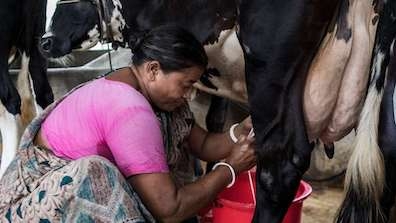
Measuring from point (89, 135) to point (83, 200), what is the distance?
196 mm

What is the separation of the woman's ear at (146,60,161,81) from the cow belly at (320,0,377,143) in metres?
0.54

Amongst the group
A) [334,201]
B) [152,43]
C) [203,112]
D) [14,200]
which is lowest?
[334,201]

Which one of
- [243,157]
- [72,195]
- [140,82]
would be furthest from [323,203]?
[72,195]

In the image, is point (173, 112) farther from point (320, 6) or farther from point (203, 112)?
point (203, 112)

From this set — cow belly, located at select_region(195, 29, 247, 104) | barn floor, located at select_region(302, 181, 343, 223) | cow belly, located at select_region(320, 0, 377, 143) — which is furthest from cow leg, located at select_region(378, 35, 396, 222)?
barn floor, located at select_region(302, 181, 343, 223)

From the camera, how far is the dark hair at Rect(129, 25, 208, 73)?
1.79m

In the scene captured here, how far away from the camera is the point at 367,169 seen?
5.67 feet

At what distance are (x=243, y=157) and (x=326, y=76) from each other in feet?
1.19

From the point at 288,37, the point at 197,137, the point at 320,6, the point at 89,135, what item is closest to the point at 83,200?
the point at 89,135

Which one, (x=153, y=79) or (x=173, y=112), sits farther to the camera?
(x=173, y=112)

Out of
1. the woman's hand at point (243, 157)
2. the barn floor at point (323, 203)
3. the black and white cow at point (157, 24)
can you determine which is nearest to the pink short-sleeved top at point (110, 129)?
the woman's hand at point (243, 157)

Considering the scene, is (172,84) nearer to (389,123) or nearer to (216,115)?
(389,123)

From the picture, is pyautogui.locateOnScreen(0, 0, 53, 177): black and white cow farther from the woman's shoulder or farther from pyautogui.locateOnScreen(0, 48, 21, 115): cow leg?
the woman's shoulder

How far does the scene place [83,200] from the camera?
1771 millimetres
